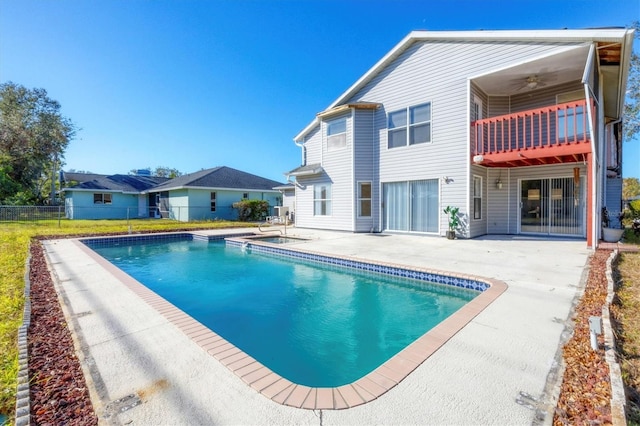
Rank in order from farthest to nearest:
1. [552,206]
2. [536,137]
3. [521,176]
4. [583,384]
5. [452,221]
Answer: [521,176], [552,206], [452,221], [536,137], [583,384]

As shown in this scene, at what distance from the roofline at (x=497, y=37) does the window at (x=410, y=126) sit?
2144 millimetres

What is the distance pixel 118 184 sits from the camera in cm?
2712

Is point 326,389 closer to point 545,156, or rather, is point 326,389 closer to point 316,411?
point 316,411

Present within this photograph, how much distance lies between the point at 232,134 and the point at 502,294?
28.4 meters

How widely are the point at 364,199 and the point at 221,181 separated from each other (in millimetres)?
14955

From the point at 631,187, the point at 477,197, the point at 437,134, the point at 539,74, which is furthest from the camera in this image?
the point at 631,187

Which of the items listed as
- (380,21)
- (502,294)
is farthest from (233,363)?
(380,21)

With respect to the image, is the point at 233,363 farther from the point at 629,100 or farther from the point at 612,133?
the point at 629,100

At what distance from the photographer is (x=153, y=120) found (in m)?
24.4

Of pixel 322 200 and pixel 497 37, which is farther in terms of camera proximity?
pixel 322 200

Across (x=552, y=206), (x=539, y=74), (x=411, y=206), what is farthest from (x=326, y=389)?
(x=552, y=206)

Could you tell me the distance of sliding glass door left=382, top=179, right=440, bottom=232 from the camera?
11.1m

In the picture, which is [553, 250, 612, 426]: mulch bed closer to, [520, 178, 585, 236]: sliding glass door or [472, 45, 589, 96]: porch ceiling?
[472, 45, 589, 96]: porch ceiling

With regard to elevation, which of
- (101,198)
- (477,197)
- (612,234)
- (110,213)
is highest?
(101,198)
